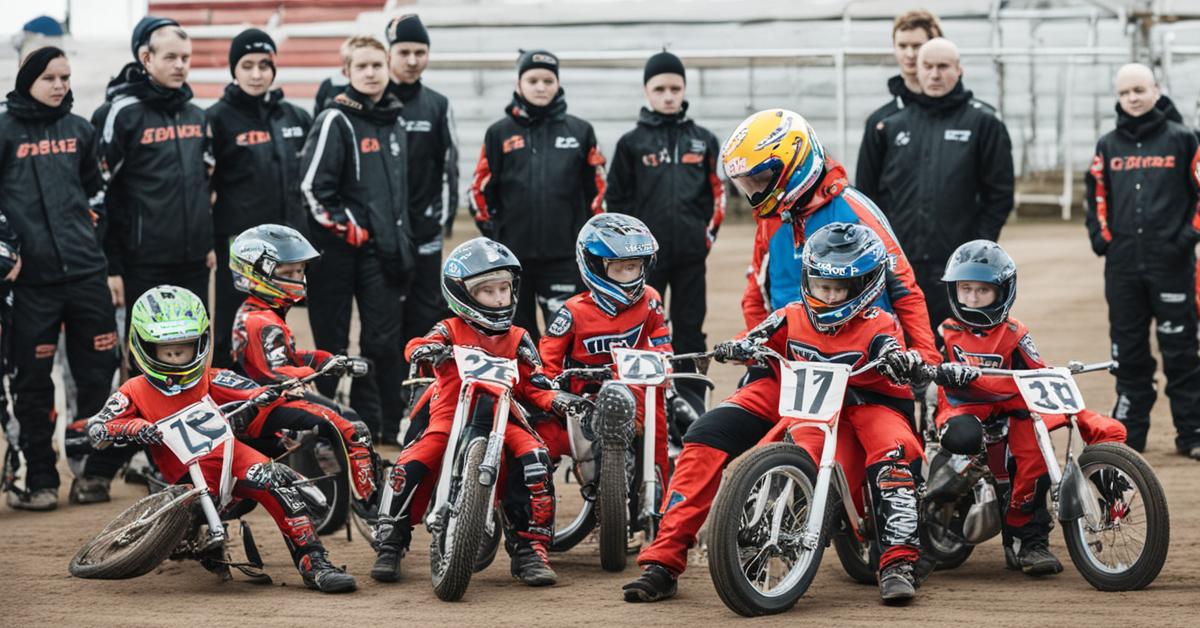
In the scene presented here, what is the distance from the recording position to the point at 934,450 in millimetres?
8070

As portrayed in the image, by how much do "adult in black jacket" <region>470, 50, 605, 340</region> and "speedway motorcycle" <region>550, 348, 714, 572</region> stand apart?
3017mm

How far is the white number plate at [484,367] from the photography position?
24.6ft

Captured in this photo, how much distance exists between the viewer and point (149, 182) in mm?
10320

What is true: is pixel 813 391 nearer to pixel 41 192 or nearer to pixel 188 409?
pixel 188 409

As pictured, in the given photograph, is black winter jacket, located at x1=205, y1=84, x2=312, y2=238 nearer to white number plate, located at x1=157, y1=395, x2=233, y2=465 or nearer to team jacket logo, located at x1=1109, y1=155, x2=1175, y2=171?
white number plate, located at x1=157, y1=395, x2=233, y2=465

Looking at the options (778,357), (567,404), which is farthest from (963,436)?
(567,404)

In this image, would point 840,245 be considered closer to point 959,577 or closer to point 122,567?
point 959,577

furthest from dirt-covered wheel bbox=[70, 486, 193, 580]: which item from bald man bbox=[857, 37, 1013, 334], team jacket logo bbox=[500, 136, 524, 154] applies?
bald man bbox=[857, 37, 1013, 334]

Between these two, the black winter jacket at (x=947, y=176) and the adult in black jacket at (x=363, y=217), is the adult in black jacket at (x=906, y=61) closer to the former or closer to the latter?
the black winter jacket at (x=947, y=176)

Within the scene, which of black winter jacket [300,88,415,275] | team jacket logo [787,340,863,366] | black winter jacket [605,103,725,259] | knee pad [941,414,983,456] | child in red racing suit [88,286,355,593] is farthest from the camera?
black winter jacket [605,103,725,259]

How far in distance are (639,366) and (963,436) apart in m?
1.54

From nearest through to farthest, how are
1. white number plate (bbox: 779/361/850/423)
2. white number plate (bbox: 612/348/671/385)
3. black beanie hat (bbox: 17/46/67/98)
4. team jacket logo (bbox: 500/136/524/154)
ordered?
1. white number plate (bbox: 779/361/850/423)
2. white number plate (bbox: 612/348/671/385)
3. black beanie hat (bbox: 17/46/67/98)
4. team jacket logo (bbox: 500/136/524/154)

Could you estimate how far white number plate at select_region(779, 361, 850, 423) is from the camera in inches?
269

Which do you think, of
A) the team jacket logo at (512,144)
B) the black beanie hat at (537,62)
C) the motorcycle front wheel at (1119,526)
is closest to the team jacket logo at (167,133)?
the team jacket logo at (512,144)
